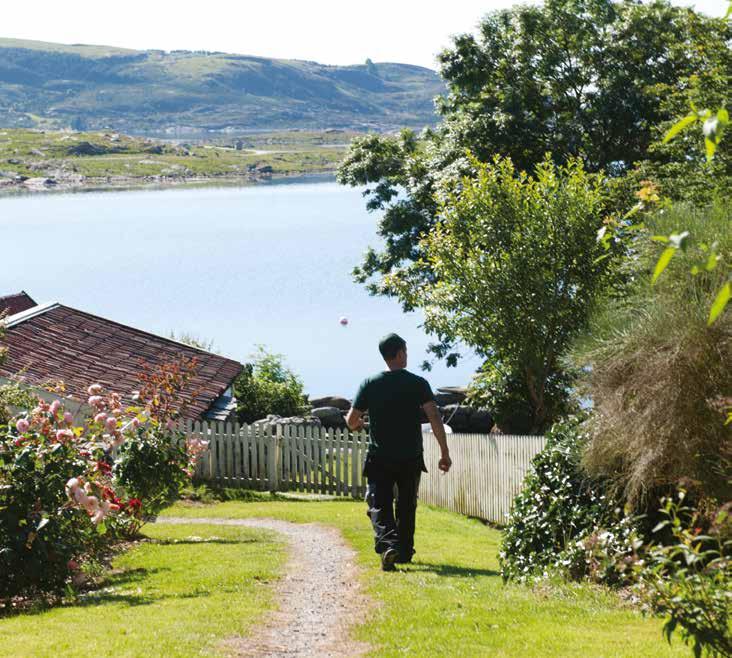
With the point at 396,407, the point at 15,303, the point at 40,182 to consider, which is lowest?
the point at 396,407

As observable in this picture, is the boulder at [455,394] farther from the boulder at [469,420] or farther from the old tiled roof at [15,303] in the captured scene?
the old tiled roof at [15,303]

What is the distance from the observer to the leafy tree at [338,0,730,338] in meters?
30.3

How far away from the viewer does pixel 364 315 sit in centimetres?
6794

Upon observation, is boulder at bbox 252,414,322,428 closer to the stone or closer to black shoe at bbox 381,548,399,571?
the stone

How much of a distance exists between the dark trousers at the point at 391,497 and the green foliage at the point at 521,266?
11656 millimetres

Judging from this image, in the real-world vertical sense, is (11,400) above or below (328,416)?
above

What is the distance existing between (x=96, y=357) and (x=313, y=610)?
16.2 meters

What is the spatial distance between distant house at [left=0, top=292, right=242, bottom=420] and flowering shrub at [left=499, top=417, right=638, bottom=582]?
1088cm

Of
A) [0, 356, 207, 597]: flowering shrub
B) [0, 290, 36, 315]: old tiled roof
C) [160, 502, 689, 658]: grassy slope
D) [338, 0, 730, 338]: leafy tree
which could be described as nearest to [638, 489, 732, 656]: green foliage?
[160, 502, 689, 658]: grassy slope

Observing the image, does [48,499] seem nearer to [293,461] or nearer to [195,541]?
[195,541]

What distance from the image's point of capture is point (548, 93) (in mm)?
31734

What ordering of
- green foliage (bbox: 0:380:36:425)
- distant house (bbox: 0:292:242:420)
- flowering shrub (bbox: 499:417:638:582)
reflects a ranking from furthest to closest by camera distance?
distant house (bbox: 0:292:242:420), green foliage (bbox: 0:380:36:425), flowering shrub (bbox: 499:417:638:582)

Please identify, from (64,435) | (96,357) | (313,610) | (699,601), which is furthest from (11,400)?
(699,601)

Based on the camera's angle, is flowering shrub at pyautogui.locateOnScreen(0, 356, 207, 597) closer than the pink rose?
Yes
